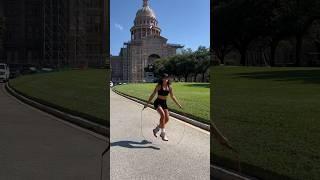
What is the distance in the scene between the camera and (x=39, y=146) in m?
7.80

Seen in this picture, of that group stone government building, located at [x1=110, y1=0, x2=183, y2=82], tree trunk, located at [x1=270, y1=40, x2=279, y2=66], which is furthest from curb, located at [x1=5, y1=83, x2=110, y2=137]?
tree trunk, located at [x1=270, y1=40, x2=279, y2=66]

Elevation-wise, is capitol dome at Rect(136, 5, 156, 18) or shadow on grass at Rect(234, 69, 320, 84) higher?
capitol dome at Rect(136, 5, 156, 18)

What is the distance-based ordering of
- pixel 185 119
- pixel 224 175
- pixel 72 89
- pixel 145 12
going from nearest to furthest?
1. pixel 145 12
2. pixel 185 119
3. pixel 224 175
4. pixel 72 89

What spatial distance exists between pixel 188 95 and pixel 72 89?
8.76ft

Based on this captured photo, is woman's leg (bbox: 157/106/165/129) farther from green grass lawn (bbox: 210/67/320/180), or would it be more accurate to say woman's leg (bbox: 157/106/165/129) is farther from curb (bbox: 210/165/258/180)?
curb (bbox: 210/165/258/180)

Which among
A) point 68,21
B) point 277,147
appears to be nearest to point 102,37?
point 68,21

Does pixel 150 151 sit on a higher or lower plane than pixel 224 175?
higher

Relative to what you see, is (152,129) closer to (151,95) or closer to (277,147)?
(151,95)

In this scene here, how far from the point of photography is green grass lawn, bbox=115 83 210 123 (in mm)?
5797

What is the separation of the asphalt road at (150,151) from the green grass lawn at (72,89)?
0.42 meters

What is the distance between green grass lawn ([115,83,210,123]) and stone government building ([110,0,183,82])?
152 millimetres

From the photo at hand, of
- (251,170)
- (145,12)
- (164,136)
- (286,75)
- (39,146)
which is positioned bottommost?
(251,170)

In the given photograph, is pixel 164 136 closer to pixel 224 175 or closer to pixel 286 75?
pixel 224 175

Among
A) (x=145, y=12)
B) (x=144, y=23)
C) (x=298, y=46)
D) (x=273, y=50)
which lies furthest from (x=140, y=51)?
(x=298, y=46)
